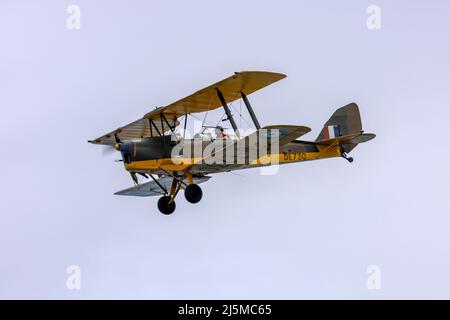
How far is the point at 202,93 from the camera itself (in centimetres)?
2548

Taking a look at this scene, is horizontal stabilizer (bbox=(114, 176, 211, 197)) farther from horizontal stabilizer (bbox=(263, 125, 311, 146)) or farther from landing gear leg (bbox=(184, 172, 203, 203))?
horizontal stabilizer (bbox=(263, 125, 311, 146))

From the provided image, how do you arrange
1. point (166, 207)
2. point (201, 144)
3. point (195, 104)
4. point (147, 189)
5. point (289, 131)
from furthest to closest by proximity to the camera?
1. point (147, 189)
2. point (166, 207)
3. point (195, 104)
4. point (201, 144)
5. point (289, 131)

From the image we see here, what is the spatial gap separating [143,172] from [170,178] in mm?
2092

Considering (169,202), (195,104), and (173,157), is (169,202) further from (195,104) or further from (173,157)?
(195,104)

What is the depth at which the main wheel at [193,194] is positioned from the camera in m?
24.9

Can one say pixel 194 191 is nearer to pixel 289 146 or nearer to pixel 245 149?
pixel 245 149

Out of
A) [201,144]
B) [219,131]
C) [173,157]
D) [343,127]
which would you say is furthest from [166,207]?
[343,127]

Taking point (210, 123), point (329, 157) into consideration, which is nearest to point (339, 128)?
point (329, 157)

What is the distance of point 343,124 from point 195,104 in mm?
5006

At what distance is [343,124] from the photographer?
28.8 meters

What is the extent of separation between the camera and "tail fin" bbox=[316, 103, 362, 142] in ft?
93.9

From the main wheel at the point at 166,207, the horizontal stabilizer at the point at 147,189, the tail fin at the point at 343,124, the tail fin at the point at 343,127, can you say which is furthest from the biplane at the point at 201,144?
the tail fin at the point at 343,124

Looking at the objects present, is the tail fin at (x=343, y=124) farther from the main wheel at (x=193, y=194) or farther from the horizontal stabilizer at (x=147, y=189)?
the main wheel at (x=193, y=194)
